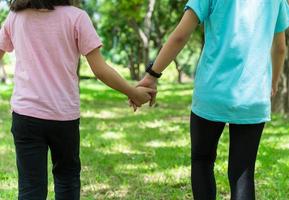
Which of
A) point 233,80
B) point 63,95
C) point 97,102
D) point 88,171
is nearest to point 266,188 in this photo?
point 88,171

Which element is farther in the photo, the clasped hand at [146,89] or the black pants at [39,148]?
the clasped hand at [146,89]

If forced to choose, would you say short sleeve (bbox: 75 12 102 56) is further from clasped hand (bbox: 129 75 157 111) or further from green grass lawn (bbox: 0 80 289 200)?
green grass lawn (bbox: 0 80 289 200)

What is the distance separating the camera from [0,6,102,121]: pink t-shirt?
10.1ft

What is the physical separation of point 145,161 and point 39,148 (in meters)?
3.39

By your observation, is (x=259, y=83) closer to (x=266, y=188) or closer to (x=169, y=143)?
(x=266, y=188)

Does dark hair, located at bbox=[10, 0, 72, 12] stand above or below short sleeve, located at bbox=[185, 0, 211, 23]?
above

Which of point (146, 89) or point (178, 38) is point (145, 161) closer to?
point (146, 89)

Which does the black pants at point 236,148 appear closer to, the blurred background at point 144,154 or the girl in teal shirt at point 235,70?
the girl in teal shirt at point 235,70

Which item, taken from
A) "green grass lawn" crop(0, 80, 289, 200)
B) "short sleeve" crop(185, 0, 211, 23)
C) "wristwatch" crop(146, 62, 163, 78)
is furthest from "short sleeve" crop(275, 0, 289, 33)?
"green grass lawn" crop(0, 80, 289, 200)

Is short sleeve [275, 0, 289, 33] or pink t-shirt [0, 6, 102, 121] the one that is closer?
pink t-shirt [0, 6, 102, 121]

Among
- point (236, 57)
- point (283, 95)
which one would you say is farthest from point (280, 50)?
point (283, 95)

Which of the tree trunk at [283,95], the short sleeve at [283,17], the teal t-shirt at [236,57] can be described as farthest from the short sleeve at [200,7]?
the tree trunk at [283,95]

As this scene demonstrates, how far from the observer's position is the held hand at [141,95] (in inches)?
141

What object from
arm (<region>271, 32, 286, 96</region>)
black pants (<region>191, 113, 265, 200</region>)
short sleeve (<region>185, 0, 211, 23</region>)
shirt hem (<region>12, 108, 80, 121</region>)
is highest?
short sleeve (<region>185, 0, 211, 23</region>)
